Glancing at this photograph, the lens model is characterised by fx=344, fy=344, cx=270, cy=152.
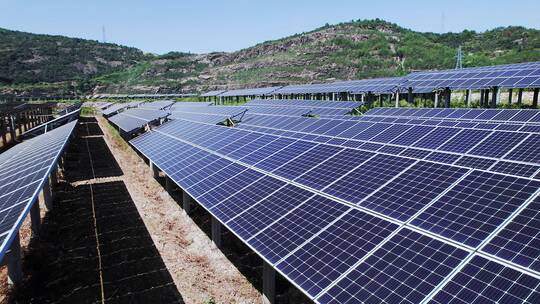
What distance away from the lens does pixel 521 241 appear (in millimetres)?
6973

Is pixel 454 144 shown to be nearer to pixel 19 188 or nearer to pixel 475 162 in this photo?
pixel 475 162

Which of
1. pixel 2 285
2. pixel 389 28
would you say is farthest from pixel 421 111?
pixel 389 28

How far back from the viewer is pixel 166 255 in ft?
49.3

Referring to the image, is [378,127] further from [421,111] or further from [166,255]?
[166,255]

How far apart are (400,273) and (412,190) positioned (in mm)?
3511

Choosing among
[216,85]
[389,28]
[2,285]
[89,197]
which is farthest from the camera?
[389,28]

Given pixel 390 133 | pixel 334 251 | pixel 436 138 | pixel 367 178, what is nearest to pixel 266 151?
pixel 367 178

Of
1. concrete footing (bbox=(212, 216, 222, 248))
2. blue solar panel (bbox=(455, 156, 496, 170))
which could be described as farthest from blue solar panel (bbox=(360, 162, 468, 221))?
concrete footing (bbox=(212, 216, 222, 248))

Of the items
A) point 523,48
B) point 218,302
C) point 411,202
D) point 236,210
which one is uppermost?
point 523,48

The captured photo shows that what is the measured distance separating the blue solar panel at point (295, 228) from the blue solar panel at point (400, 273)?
2037 mm

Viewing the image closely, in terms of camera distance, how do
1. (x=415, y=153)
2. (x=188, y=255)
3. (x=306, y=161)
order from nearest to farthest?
1. (x=415, y=153)
2. (x=306, y=161)
3. (x=188, y=255)

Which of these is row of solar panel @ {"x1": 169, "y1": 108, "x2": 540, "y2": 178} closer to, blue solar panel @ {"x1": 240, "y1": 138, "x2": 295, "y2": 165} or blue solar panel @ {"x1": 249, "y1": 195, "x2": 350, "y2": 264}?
blue solar panel @ {"x1": 240, "y1": 138, "x2": 295, "y2": 165}

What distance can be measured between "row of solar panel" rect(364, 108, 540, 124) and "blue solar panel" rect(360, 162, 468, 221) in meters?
14.8

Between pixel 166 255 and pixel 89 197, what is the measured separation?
430 inches
